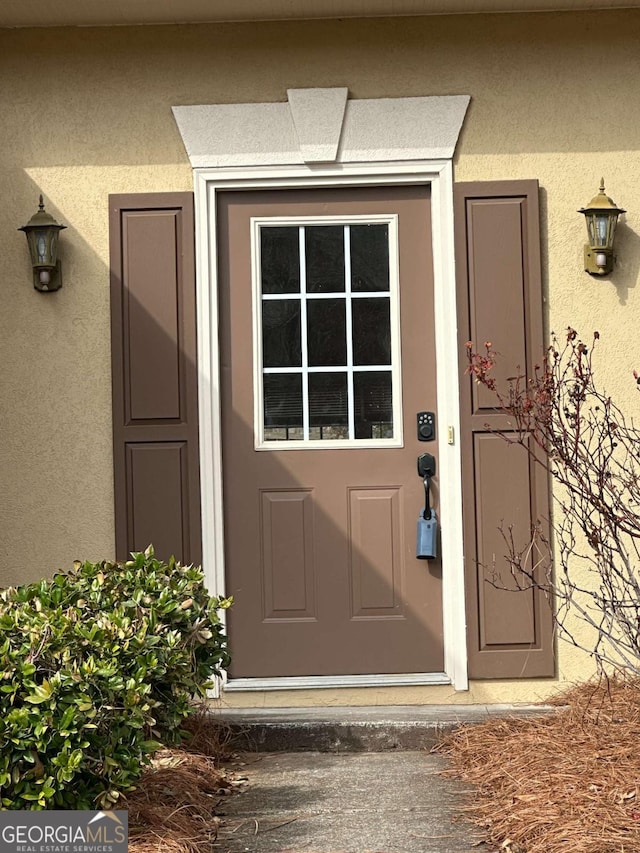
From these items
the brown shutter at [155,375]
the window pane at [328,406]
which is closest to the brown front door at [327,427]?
the window pane at [328,406]

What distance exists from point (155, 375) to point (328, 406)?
2.71 ft

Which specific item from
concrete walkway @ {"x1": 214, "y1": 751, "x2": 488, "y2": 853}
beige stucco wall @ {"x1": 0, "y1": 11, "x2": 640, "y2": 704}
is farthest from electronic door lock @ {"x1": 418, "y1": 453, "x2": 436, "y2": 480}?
concrete walkway @ {"x1": 214, "y1": 751, "x2": 488, "y2": 853}

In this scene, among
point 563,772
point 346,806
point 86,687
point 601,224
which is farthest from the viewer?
point 601,224

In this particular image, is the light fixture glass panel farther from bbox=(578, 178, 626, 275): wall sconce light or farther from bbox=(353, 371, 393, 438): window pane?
bbox=(578, 178, 626, 275): wall sconce light

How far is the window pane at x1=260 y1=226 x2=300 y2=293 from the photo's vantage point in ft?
17.4

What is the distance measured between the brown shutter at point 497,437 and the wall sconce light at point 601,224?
0.24 meters

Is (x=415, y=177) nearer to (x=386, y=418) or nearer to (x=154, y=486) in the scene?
(x=386, y=418)

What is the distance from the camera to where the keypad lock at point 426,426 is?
523cm

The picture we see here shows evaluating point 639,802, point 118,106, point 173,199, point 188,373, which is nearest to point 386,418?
point 188,373

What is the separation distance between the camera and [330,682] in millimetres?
5164

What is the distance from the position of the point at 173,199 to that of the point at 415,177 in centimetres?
114

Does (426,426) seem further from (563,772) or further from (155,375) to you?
(563,772)

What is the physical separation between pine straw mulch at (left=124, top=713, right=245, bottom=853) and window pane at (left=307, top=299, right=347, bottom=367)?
173 cm

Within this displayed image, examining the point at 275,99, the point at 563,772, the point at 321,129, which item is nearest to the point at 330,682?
the point at 563,772
